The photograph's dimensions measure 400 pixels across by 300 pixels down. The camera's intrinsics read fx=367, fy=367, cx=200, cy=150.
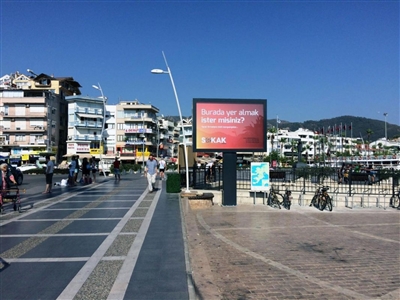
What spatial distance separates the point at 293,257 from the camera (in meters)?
7.32

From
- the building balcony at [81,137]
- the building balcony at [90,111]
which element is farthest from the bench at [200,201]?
the building balcony at [90,111]

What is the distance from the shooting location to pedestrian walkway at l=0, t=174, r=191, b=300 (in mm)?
5148

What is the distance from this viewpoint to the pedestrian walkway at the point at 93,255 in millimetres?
5148

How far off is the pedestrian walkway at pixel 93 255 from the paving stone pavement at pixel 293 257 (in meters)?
0.47

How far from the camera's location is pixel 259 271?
6.26m

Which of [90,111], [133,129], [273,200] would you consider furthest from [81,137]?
[273,200]

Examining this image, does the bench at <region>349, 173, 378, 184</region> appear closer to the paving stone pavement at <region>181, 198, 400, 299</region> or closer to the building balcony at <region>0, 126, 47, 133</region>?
the paving stone pavement at <region>181, 198, 400, 299</region>

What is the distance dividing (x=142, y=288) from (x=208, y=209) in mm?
9927

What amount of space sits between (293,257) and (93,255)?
3.88 m

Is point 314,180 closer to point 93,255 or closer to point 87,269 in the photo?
point 93,255

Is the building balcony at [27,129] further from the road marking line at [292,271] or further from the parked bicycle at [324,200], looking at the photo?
the road marking line at [292,271]

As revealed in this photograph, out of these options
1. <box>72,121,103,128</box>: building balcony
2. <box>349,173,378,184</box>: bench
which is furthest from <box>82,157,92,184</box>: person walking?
<box>72,121,103,128</box>: building balcony

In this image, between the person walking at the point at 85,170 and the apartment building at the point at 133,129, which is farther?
the apartment building at the point at 133,129

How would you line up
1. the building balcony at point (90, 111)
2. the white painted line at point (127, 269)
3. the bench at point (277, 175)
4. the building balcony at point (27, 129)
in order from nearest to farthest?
the white painted line at point (127, 269), the bench at point (277, 175), the building balcony at point (27, 129), the building balcony at point (90, 111)
